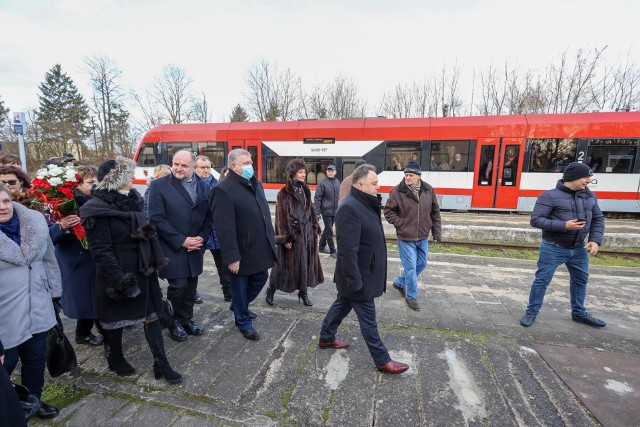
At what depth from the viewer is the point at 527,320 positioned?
11.8 ft

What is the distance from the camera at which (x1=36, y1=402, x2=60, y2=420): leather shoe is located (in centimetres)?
214

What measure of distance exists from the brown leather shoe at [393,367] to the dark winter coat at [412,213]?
1.70 meters

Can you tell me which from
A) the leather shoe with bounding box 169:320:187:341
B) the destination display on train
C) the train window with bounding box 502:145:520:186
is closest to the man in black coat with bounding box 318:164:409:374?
the leather shoe with bounding box 169:320:187:341

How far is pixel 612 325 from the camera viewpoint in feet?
12.0

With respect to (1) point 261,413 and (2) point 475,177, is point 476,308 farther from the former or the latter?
(2) point 475,177

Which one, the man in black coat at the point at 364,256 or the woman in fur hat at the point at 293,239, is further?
the woman in fur hat at the point at 293,239

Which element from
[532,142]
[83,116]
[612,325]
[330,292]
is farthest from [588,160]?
[83,116]

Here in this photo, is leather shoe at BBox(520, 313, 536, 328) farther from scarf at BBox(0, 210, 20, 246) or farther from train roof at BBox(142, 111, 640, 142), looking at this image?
train roof at BBox(142, 111, 640, 142)

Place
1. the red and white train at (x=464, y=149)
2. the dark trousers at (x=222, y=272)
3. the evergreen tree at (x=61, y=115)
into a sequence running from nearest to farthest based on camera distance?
the dark trousers at (x=222, y=272)
the red and white train at (x=464, y=149)
the evergreen tree at (x=61, y=115)

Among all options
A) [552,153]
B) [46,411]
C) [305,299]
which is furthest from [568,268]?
[552,153]

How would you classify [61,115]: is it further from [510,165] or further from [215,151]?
[510,165]

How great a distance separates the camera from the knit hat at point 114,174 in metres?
2.32

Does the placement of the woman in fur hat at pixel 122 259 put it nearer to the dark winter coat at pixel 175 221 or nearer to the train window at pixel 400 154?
the dark winter coat at pixel 175 221

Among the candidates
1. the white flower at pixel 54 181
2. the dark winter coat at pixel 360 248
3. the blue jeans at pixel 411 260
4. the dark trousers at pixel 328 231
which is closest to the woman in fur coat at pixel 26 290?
the white flower at pixel 54 181
